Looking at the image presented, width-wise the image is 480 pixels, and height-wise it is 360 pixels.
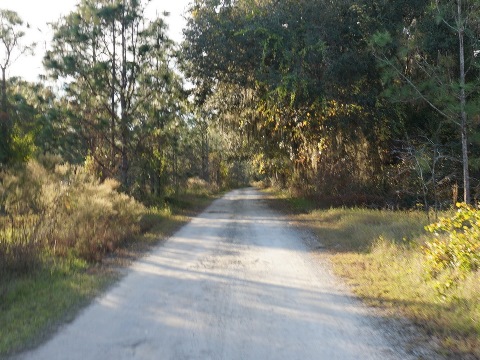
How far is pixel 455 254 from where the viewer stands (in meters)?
7.48

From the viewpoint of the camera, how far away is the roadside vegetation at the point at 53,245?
6.61 m

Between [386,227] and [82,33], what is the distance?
12946mm

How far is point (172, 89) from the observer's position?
2102 centimetres

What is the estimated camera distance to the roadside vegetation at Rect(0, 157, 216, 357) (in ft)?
21.7

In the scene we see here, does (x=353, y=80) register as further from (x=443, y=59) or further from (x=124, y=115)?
(x=124, y=115)

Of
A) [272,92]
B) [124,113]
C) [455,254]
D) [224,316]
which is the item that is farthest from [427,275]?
[124,113]

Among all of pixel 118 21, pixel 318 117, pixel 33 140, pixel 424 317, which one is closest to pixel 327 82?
pixel 318 117

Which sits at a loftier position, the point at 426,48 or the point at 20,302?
the point at 426,48

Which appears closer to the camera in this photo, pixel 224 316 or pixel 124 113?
pixel 224 316

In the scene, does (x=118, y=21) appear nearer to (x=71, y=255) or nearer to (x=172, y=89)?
(x=172, y=89)

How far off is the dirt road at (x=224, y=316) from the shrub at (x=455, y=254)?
1372mm

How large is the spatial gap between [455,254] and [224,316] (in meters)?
3.66

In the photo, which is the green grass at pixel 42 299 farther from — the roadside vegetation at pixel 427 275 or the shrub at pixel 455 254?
the shrub at pixel 455 254

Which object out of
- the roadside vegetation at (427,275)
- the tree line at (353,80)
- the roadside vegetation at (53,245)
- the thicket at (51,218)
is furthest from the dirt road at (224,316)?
the tree line at (353,80)
